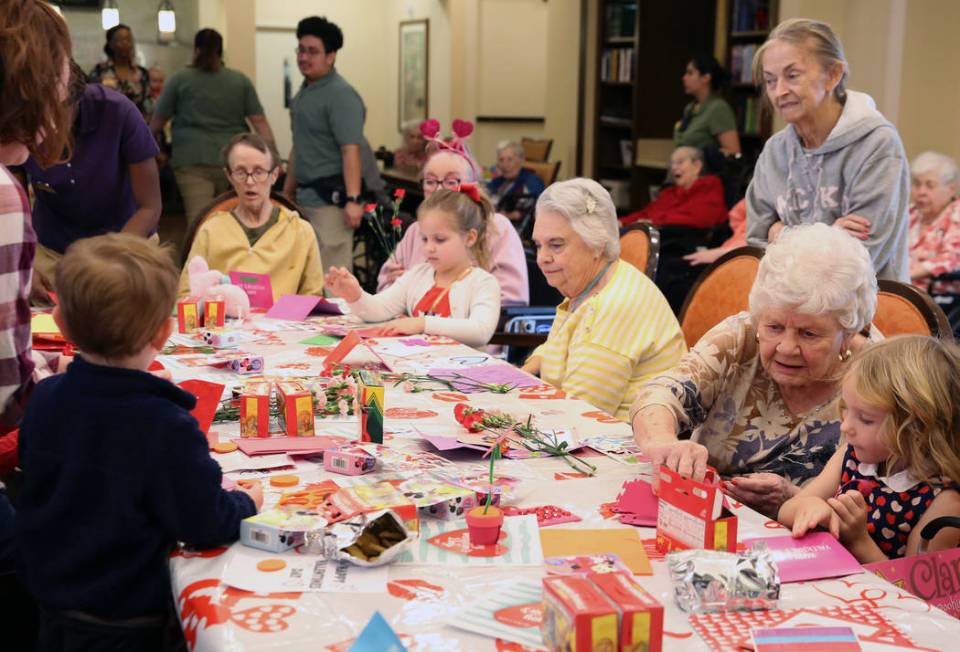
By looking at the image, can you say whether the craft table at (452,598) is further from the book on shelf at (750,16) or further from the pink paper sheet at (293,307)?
the book on shelf at (750,16)

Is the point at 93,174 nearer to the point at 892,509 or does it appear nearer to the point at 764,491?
the point at 764,491

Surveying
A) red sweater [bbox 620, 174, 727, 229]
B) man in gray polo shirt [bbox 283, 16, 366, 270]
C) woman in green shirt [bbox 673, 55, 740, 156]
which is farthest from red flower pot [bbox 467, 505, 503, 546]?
woman in green shirt [bbox 673, 55, 740, 156]

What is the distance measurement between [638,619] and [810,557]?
472 mm

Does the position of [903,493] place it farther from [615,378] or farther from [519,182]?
[519,182]

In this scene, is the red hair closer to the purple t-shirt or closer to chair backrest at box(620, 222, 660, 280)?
the purple t-shirt

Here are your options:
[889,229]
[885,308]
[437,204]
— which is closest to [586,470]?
[885,308]

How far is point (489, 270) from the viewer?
13.1ft

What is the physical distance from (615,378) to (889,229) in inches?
38.0

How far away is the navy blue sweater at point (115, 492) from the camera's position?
1.60 metres

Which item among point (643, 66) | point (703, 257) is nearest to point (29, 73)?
point (703, 257)

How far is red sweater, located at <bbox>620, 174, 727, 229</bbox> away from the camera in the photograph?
7.13m

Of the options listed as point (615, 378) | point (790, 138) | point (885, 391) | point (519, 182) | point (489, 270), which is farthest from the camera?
point (519, 182)

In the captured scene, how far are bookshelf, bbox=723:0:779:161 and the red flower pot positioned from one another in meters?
6.89

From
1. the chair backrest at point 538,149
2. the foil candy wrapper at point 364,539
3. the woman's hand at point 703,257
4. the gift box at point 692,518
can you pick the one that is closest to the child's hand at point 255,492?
the foil candy wrapper at point 364,539
